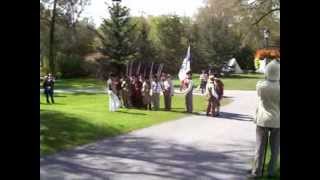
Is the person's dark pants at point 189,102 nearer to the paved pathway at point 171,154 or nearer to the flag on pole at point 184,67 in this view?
the flag on pole at point 184,67

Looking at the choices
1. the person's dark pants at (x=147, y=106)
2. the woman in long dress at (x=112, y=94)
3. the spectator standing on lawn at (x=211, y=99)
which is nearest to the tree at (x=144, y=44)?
→ the woman in long dress at (x=112, y=94)

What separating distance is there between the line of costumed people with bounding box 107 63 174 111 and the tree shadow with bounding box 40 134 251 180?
1405 mm

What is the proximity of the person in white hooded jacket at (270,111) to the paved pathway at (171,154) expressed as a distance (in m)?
0.45

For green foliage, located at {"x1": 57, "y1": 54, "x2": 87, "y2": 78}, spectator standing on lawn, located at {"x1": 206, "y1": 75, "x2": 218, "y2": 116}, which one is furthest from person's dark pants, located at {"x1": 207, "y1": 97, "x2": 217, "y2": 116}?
green foliage, located at {"x1": 57, "y1": 54, "x2": 87, "y2": 78}

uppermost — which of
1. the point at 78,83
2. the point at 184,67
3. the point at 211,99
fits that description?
the point at 184,67

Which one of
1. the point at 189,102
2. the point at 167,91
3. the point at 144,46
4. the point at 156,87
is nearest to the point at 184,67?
the point at 144,46

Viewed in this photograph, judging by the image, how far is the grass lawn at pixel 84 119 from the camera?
4.36 m

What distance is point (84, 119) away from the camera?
4906 millimetres

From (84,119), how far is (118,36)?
3.41 ft

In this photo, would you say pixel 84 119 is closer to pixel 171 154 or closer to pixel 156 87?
pixel 171 154
